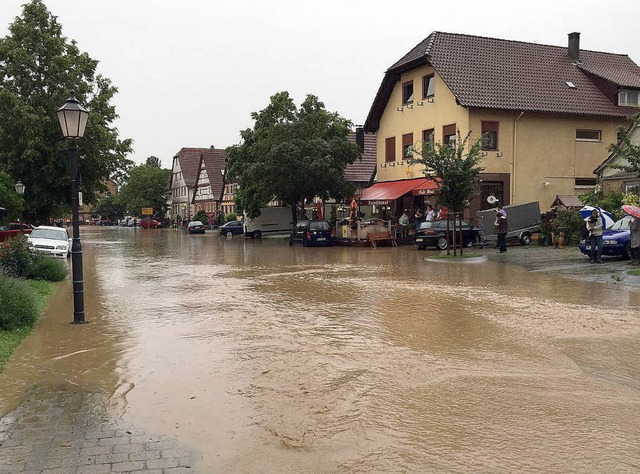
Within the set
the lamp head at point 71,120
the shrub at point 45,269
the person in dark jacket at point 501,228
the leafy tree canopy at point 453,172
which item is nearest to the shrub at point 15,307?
the lamp head at point 71,120

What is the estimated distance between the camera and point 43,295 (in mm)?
13586

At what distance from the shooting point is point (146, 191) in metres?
90.6

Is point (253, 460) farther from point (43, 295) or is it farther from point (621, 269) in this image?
point (621, 269)

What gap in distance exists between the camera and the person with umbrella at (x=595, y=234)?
18.9 meters

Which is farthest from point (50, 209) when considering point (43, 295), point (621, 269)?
point (621, 269)

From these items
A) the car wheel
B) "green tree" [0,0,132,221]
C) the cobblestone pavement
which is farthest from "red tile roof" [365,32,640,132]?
the cobblestone pavement

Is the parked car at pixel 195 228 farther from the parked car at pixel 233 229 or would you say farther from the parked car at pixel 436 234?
the parked car at pixel 436 234

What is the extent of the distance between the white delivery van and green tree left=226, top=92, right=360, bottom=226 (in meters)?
4.47

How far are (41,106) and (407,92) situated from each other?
1993 cm

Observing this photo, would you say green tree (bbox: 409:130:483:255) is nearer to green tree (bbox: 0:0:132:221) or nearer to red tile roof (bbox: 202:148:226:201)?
green tree (bbox: 0:0:132:221)

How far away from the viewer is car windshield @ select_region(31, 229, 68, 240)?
23797 millimetres

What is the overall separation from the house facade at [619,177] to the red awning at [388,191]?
344 inches

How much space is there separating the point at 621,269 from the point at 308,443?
15.1m

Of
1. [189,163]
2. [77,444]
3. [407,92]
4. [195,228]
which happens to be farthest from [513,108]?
[189,163]
